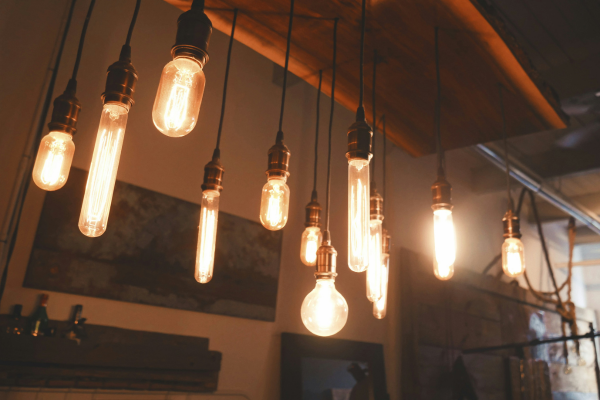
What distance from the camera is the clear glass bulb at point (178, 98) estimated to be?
0.87 m

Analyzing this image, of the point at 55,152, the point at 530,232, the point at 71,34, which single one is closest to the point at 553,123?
the point at 55,152

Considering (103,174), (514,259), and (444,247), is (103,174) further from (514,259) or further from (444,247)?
(514,259)

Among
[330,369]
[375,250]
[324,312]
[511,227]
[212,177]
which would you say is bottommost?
[330,369]

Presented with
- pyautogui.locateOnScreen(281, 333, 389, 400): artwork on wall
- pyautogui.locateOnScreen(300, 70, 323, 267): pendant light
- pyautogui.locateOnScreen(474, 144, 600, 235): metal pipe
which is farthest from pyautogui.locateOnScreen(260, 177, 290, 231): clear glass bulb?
pyautogui.locateOnScreen(474, 144, 600, 235): metal pipe

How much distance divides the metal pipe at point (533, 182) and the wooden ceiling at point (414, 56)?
179cm

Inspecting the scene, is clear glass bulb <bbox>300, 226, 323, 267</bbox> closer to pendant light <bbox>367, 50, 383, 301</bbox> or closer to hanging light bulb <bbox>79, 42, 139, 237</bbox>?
pendant light <bbox>367, 50, 383, 301</bbox>

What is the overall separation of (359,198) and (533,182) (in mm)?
4512

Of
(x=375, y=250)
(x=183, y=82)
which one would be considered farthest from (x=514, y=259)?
(x=183, y=82)

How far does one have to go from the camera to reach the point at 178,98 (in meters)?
0.88

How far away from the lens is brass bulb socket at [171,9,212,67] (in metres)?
0.87

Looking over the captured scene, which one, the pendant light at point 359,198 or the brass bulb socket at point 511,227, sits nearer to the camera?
the pendant light at point 359,198

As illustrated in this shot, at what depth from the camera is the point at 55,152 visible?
102cm

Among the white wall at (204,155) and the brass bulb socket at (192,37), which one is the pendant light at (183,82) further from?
the white wall at (204,155)

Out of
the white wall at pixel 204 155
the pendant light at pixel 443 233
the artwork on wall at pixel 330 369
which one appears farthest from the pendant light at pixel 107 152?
the artwork on wall at pixel 330 369
